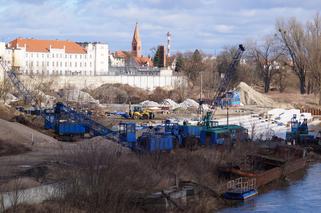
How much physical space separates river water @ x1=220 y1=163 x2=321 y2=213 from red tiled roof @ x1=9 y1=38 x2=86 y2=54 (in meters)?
74.7

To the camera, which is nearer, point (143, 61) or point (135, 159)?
point (135, 159)

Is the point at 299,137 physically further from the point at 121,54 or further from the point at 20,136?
the point at 121,54

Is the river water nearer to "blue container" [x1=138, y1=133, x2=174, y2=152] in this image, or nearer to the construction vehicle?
"blue container" [x1=138, y1=133, x2=174, y2=152]

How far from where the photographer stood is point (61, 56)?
337ft

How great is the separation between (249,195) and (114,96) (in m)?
48.3

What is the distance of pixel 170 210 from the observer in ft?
69.7

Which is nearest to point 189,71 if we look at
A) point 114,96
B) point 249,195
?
point 114,96

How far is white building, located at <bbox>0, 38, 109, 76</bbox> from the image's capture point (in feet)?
323

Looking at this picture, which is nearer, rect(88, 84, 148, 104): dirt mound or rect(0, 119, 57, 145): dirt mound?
rect(0, 119, 57, 145): dirt mound

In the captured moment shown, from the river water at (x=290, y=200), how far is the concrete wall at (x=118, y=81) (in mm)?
49714

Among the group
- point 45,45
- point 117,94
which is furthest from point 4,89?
point 45,45

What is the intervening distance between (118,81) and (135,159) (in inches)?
2577

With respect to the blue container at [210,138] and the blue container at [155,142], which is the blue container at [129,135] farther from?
the blue container at [210,138]

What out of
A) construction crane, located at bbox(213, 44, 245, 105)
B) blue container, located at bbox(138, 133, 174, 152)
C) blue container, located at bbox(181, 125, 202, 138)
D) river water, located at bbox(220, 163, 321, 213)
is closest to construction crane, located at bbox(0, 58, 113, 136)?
blue container, located at bbox(138, 133, 174, 152)
